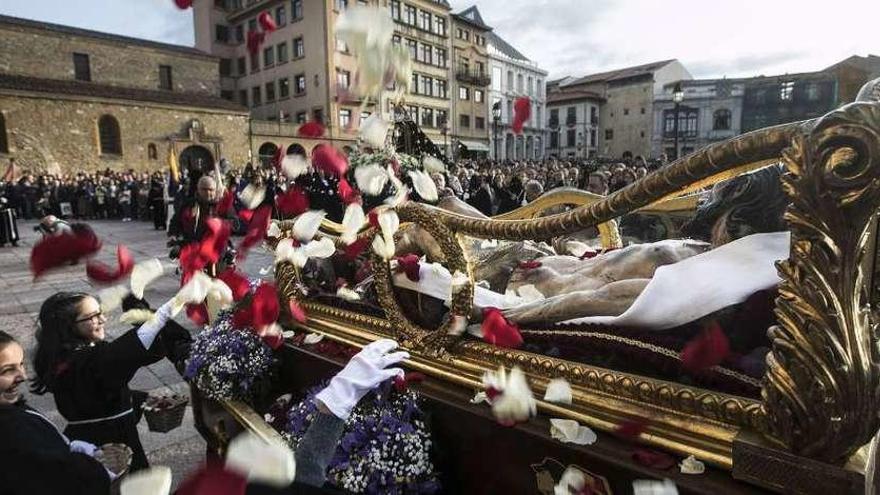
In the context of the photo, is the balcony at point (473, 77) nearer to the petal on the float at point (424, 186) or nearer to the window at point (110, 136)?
the window at point (110, 136)

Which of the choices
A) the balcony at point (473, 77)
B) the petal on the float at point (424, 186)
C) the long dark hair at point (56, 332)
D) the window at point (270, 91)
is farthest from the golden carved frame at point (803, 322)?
the balcony at point (473, 77)

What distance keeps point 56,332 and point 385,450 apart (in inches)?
63.6

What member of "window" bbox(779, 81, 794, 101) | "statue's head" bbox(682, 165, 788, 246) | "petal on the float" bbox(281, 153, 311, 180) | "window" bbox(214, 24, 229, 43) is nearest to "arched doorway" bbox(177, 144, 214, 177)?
"window" bbox(214, 24, 229, 43)

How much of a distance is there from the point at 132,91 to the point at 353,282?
33.8 metres

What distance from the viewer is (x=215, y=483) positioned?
3.94ft

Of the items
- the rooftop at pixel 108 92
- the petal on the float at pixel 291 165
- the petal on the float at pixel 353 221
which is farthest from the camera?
the rooftop at pixel 108 92

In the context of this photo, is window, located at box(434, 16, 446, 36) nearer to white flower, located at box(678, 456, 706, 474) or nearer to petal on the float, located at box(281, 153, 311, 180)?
petal on the float, located at box(281, 153, 311, 180)

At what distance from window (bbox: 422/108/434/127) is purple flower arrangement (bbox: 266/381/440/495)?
131ft

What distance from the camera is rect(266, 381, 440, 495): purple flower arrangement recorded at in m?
1.85

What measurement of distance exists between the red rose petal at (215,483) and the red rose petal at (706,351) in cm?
121

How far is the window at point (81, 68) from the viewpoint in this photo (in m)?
30.0

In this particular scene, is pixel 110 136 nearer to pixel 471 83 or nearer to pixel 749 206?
pixel 471 83

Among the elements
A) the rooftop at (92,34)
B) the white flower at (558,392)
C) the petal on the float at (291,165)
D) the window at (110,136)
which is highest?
the rooftop at (92,34)

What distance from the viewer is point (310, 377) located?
2.76 meters
